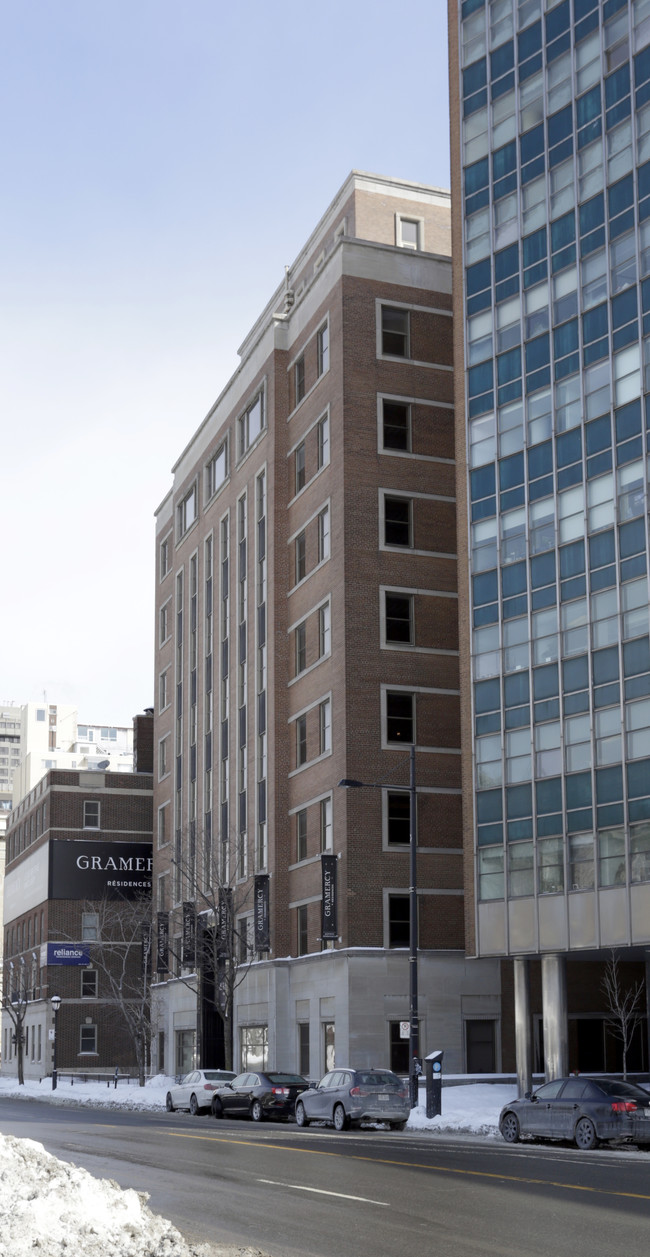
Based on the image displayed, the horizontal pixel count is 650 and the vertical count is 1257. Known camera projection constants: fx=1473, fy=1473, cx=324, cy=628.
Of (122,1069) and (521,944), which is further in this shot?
(122,1069)

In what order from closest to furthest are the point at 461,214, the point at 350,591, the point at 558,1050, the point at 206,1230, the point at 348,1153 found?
the point at 206,1230 → the point at 348,1153 → the point at 558,1050 → the point at 461,214 → the point at 350,591

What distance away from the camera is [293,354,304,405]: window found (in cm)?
6353

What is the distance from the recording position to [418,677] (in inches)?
2185

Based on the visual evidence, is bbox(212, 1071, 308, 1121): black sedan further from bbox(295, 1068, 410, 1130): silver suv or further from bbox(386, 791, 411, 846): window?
bbox(386, 791, 411, 846): window

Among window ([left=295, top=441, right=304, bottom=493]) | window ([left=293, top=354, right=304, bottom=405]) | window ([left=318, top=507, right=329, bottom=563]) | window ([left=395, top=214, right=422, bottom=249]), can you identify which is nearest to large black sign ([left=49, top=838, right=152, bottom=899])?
window ([left=295, top=441, right=304, bottom=493])

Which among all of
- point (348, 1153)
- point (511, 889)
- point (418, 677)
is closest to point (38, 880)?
point (418, 677)

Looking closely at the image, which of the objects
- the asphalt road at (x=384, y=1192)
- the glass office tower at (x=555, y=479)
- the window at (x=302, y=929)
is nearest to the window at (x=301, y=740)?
the window at (x=302, y=929)

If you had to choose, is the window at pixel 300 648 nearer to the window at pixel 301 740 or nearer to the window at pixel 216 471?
the window at pixel 301 740

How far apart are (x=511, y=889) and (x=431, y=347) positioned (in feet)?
75.7

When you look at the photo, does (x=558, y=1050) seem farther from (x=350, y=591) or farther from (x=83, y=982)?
(x=83, y=982)

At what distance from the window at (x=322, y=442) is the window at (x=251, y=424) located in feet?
23.5

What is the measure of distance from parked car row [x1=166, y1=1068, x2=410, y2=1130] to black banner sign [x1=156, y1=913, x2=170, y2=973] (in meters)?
30.0

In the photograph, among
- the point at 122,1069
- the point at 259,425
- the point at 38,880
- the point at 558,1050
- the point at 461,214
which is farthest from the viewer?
the point at 38,880

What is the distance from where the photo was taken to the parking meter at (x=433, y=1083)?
1383 inches
